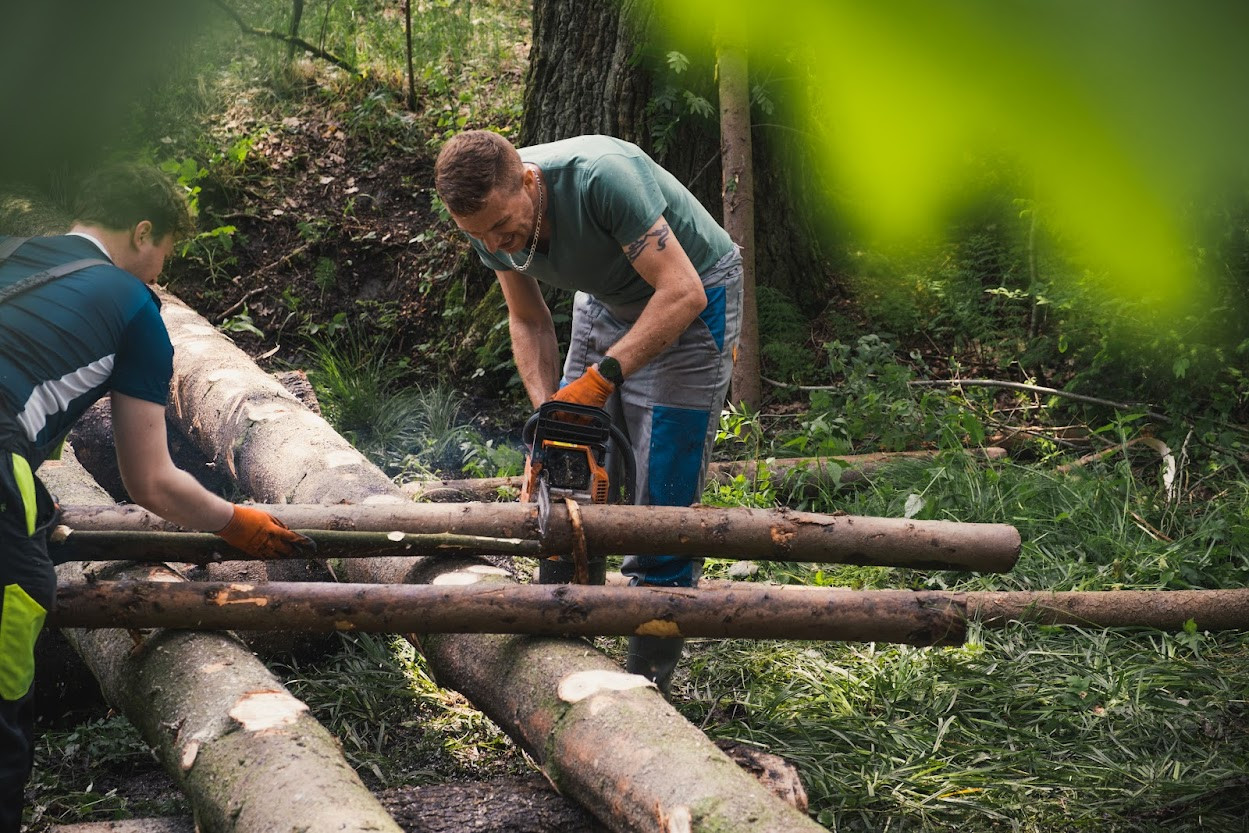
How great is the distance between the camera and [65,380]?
8.13ft

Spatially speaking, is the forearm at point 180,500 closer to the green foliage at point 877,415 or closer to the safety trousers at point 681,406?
the safety trousers at point 681,406

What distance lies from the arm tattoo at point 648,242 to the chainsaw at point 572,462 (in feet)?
1.70

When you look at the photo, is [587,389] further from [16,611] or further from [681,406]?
[16,611]

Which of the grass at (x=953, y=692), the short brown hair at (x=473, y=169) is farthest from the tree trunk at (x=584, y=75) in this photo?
the short brown hair at (x=473, y=169)

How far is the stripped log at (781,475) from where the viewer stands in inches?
190

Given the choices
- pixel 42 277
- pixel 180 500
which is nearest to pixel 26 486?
pixel 180 500

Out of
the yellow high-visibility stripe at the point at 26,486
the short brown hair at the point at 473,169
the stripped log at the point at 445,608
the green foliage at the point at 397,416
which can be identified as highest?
the short brown hair at the point at 473,169

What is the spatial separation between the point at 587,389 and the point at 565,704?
3.27 feet

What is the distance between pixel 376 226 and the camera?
728 cm

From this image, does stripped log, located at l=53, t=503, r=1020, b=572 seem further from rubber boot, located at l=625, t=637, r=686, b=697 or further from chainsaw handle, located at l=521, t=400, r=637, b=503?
rubber boot, located at l=625, t=637, r=686, b=697

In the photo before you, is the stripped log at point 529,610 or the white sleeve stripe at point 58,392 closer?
the white sleeve stripe at point 58,392

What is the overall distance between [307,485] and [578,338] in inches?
44.1

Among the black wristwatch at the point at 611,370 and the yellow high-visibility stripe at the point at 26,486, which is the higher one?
the black wristwatch at the point at 611,370

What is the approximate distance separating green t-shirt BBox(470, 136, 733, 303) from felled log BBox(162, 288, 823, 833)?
90 cm
